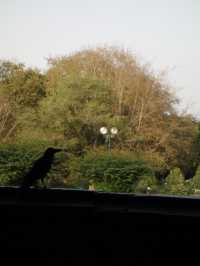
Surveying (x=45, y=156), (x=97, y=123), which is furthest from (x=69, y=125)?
(x=45, y=156)

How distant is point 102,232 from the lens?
3.59ft

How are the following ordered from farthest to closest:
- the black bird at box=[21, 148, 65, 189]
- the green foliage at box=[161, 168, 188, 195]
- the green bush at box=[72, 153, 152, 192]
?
the green bush at box=[72, 153, 152, 192] < the green foliage at box=[161, 168, 188, 195] < the black bird at box=[21, 148, 65, 189]

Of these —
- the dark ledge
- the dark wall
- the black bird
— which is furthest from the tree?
the dark wall

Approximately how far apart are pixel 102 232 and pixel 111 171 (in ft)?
31.6

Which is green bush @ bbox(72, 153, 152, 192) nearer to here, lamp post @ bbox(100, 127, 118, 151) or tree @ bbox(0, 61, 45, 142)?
lamp post @ bbox(100, 127, 118, 151)

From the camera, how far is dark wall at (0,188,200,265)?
105 centimetres

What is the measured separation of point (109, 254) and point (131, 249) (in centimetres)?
5

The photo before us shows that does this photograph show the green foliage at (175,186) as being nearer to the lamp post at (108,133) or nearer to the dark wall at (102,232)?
the lamp post at (108,133)

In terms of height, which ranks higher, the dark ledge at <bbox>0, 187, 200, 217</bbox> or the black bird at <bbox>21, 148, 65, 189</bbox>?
the black bird at <bbox>21, 148, 65, 189</bbox>

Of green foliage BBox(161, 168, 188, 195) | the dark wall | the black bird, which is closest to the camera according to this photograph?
the dark wall

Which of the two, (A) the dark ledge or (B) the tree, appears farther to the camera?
(B) the tree

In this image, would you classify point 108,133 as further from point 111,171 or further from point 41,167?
point 41,167

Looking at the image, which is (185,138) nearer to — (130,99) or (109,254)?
(130,99)

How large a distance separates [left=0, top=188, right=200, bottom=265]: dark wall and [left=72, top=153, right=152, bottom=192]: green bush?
9057mm
